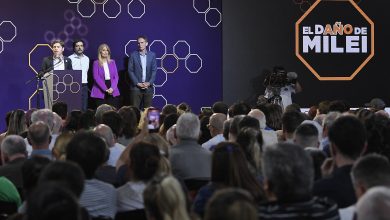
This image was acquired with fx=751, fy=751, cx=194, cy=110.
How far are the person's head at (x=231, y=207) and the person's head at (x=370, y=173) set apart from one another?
0.79m

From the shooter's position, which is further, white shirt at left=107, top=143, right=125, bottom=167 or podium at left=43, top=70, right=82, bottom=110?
podium at left=43, top=70, right=82, bottom=110

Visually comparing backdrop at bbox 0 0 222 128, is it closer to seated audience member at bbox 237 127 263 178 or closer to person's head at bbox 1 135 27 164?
person's head at bbox 1 135 27 164

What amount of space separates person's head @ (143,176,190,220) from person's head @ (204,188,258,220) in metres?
0.53

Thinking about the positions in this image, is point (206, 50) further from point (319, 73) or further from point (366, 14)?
point (366, 14)

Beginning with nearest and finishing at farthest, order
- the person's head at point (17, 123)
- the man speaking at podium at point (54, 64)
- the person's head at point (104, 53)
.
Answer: the person's head at point (17, 123) → the man speaking at podium at point (54, 64) → the person's head at point (104, 53)

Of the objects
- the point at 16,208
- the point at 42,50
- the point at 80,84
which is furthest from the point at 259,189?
the point at 42,50

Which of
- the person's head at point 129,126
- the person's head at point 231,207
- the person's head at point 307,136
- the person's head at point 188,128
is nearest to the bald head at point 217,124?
the person's head at point 129,126

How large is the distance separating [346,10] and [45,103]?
584 cm

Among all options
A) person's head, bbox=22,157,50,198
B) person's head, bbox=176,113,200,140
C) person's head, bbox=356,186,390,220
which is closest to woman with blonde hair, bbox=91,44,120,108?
person's head, bbox=176,113,200,140

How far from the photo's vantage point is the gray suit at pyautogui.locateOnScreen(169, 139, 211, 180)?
5.19m

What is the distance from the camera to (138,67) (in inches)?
512

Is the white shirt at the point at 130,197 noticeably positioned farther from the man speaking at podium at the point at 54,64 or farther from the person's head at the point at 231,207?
the man speaking at podium at the point at 54,64

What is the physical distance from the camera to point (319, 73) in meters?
13.9

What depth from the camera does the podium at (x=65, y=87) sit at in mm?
11406
